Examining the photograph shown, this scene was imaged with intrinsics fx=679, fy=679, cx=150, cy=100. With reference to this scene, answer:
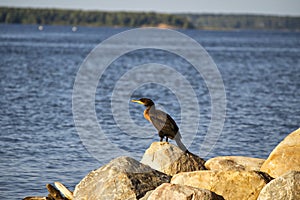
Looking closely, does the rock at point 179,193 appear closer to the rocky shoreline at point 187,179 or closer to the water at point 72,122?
the rocky shoreline at point 187,179

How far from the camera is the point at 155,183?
38.7 feet

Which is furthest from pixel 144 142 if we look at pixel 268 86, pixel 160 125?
pixel 268 86

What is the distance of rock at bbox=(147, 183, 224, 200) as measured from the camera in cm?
1064

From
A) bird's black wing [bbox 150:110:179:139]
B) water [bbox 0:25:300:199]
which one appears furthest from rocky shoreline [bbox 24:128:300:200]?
water [bbox 0:25:300:199]

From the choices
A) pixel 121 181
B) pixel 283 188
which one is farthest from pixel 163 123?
pixel 283 188

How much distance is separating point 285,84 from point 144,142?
2190cm

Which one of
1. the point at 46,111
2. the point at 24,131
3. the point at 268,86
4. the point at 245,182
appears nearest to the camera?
the point at 245,182

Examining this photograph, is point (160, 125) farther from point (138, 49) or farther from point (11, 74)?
point (138, 49)

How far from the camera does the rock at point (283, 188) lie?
10836 mm

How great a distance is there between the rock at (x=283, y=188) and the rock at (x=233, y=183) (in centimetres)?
39

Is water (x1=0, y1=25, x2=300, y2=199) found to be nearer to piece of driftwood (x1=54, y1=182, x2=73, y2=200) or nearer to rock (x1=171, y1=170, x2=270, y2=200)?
piece of driftwood (x1=54, y1=182, x2=73, y2=200)

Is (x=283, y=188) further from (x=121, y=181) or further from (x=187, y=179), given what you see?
(x=121, y=181)

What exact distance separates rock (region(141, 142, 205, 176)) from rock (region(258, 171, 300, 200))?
6.88 ft

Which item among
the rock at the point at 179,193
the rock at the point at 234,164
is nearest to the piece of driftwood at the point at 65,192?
the rock at the point at 179,193
